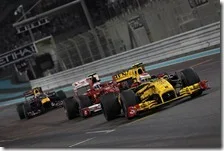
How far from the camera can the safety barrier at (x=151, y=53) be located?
2441 cm

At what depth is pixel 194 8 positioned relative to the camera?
78.1 ft

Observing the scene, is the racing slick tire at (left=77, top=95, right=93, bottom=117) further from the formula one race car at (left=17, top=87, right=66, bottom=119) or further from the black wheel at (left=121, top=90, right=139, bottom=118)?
the formula one race car at (left=17, top=87, right=66, bottom=119)

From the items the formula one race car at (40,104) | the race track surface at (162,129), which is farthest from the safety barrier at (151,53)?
the race track surface at (162,129)

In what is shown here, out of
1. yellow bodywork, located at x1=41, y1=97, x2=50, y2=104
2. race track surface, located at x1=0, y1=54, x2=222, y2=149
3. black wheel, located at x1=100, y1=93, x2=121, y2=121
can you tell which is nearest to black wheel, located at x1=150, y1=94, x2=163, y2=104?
race track surface, located at x1=0, y1=54, x2=222, y2=149

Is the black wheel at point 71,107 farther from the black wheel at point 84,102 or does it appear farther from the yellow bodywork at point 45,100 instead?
the yellow bodywork at point 45,100

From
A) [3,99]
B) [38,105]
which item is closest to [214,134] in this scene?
[38,105]

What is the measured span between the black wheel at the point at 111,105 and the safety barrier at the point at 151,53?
11.8m

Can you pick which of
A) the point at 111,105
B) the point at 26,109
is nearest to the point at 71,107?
the point at 111,105

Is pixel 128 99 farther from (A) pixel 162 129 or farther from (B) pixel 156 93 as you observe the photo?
(A) pixel 162 129

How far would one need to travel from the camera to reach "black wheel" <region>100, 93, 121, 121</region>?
12761 mm

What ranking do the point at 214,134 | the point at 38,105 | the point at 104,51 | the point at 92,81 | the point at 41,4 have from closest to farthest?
the point at 214,134, the point at 92,81, the point at 38,105, the point at 104,51, the point at 41,4

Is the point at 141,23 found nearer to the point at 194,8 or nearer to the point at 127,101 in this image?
the point at 194,8

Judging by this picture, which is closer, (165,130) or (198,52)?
(165,130)

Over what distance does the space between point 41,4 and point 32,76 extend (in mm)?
7849
